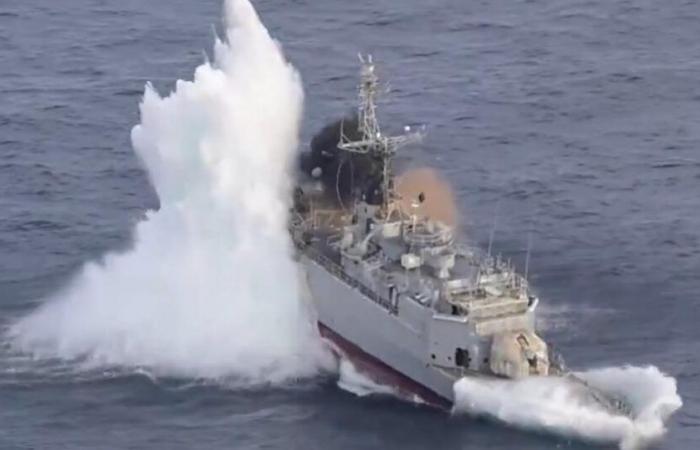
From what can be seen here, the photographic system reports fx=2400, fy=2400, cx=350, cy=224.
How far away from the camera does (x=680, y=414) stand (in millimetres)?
142625

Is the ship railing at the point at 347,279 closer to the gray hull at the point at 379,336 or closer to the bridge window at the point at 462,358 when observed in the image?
the gray hull at the point at 379,336

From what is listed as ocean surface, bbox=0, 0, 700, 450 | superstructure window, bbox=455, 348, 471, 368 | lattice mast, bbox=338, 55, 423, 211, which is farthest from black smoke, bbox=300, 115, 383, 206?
superstructure window, bbox=455, 348, 471, 368

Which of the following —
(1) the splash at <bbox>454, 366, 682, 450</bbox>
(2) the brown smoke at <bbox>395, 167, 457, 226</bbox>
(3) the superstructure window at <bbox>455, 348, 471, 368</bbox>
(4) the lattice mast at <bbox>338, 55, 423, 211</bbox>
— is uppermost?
(4) the lattice mast at <bbox>338, 55, 423, 211</bbox>

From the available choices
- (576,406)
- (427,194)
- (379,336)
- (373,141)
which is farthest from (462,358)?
(427,194)

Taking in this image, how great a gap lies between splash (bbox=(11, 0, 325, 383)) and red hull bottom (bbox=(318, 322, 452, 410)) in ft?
4.88

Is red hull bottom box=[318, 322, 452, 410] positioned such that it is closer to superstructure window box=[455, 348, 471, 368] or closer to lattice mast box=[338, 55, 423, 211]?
superstructure window box=[455, 348, 471, 368]

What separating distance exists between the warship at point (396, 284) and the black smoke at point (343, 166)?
7 centimetres

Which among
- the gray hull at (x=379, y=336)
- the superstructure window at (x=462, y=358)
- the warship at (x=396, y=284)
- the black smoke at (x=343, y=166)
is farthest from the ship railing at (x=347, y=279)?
the superstructure window at (x=462, y=358)

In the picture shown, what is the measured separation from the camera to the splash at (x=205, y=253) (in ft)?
507

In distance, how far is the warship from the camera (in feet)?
470

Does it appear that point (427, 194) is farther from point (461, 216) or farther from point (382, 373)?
point (382, 373)

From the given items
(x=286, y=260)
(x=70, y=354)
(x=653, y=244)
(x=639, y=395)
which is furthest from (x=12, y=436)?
(x=653, y=244)

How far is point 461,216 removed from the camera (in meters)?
172

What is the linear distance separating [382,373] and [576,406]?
14504 millimetres
